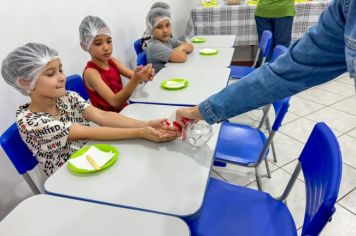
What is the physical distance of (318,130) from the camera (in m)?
0.85

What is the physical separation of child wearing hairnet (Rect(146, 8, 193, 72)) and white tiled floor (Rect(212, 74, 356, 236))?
0.86 metres

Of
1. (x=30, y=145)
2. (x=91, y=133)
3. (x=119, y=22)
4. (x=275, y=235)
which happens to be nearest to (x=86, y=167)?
(x=91, y=133)

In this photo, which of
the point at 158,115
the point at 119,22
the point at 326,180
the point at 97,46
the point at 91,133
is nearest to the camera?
the point at 326,180

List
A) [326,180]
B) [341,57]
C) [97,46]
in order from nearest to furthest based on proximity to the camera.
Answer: [341,57] < [326,180] < [97,46]

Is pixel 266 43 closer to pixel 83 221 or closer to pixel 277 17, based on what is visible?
pixel 277 17

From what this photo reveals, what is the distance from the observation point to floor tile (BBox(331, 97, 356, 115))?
2468 millimetres

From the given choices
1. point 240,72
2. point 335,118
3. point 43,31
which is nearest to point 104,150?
point 43,31

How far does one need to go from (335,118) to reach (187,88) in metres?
1.64

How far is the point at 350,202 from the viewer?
1502mm

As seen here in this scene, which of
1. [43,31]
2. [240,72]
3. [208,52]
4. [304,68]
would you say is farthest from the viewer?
[240,72]

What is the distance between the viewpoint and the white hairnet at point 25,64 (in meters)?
1.04

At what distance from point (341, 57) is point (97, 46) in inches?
53.7

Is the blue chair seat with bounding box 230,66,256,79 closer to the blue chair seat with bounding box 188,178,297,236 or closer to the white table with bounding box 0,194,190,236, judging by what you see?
the blue chair seat with bounding box 188,178,297,236

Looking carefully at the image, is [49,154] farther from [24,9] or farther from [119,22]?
[119,22]
